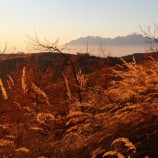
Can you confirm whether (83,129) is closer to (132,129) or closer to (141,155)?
(132,129)

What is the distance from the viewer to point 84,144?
4.96 meters

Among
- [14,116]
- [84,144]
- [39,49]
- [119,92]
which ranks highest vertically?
[39,49]

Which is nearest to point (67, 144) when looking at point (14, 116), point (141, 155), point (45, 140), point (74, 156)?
point (74, 156)

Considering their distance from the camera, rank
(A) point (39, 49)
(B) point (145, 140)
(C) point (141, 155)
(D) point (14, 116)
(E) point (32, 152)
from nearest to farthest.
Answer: (C) point (141, 155) → (B) point (145, 140) → (E) point (32, 152) → (A) point (39, 49) → (D) point (14, 116)

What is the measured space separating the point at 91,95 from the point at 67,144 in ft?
7.71

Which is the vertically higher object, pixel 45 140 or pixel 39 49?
pixel 39 49

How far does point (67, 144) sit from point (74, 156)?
343 millimetres

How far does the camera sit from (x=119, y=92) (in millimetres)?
5980

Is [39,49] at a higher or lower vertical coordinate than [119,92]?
higher

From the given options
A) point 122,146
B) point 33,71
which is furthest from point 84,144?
point 33,71

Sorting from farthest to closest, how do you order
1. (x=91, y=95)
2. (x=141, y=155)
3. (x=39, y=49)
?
(x=39, y=49) < (x=91, y=95) < (x=141, y=155)

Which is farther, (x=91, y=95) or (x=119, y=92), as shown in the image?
(x=91, y=95)

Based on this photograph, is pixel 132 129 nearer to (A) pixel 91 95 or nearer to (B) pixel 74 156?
(B) pixel 74 156

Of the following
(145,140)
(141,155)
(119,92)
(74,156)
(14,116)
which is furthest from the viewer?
(14,116)
